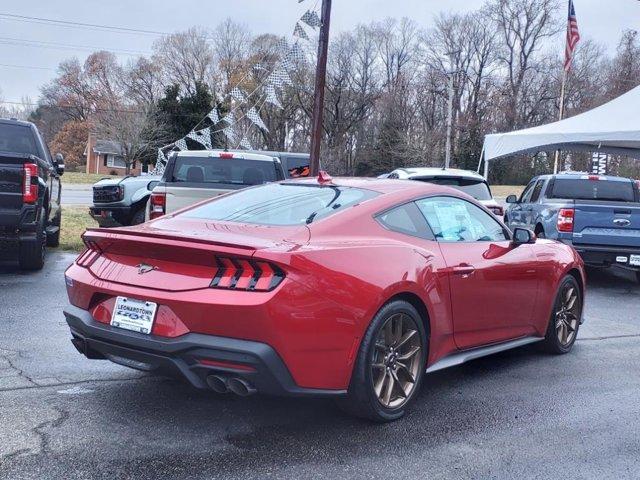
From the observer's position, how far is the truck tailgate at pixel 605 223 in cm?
1011

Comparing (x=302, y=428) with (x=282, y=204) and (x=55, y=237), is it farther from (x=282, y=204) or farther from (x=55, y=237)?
(x=55, y=237)

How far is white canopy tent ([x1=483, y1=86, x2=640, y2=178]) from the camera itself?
52.0 ft

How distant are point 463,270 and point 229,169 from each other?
6.54 meters

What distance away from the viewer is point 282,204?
4688mm

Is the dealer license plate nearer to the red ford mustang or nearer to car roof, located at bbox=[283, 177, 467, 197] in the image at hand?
the red ford mustang

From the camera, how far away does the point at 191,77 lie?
58.2 m

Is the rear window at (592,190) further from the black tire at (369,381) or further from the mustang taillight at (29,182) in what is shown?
the black tire at (369,381)

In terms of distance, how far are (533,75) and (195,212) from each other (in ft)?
201

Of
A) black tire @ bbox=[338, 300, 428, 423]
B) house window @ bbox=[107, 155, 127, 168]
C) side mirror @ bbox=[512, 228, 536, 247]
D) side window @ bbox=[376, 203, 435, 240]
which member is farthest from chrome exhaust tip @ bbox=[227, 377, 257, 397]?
house window @ bbox=[107, 155, 127, 168]

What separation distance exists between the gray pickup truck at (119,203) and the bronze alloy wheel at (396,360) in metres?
11.0

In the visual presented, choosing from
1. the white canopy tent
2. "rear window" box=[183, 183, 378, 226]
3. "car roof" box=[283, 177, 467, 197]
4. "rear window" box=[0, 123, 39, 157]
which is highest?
the white canopy tent

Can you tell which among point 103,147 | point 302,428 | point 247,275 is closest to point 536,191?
point 302,428

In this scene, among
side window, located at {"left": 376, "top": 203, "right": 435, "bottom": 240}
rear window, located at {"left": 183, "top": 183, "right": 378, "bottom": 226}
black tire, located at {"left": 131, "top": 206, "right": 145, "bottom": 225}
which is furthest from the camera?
black tire, located at {"left": 131, "top": 206, "right": 145, "bottom": 225}

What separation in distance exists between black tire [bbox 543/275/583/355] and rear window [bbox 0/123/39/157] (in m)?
7.49
